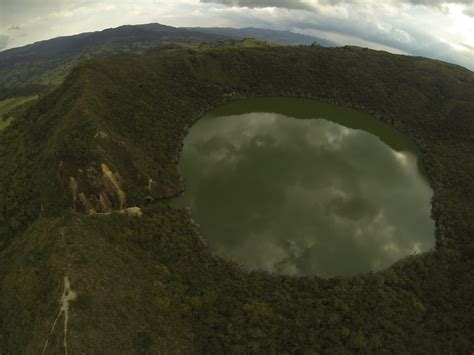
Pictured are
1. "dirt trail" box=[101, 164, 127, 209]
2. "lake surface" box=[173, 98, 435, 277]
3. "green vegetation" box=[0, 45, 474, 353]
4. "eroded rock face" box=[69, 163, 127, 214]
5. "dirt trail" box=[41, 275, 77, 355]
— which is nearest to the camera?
"dirt trail" box=[41, 275, 77, 355]

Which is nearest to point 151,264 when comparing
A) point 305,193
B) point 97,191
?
point 97,191

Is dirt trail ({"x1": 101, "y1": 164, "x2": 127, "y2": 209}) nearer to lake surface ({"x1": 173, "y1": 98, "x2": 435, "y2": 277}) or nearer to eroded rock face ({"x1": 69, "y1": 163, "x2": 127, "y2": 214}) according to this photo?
eroded rock face ({"x1": 69, "y1": 163, "x2": 127, "y2": 214})

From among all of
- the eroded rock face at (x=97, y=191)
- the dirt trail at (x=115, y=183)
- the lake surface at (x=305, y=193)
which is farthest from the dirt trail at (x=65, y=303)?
the dirt trail at (x=115, y=183)

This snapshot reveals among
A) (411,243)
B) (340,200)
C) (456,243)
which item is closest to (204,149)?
(340,200)

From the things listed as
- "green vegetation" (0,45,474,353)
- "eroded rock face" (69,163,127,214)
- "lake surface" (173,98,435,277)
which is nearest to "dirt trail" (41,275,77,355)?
"green vegetation" (0,45,474,353)

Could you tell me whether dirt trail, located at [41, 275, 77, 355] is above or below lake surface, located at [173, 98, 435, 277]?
above

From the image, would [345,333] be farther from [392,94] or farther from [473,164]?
[392,94]

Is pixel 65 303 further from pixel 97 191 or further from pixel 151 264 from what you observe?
pixel 97 191

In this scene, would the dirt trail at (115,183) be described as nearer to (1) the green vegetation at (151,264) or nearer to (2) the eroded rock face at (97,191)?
(2) the eroded rock face at (97,191)
